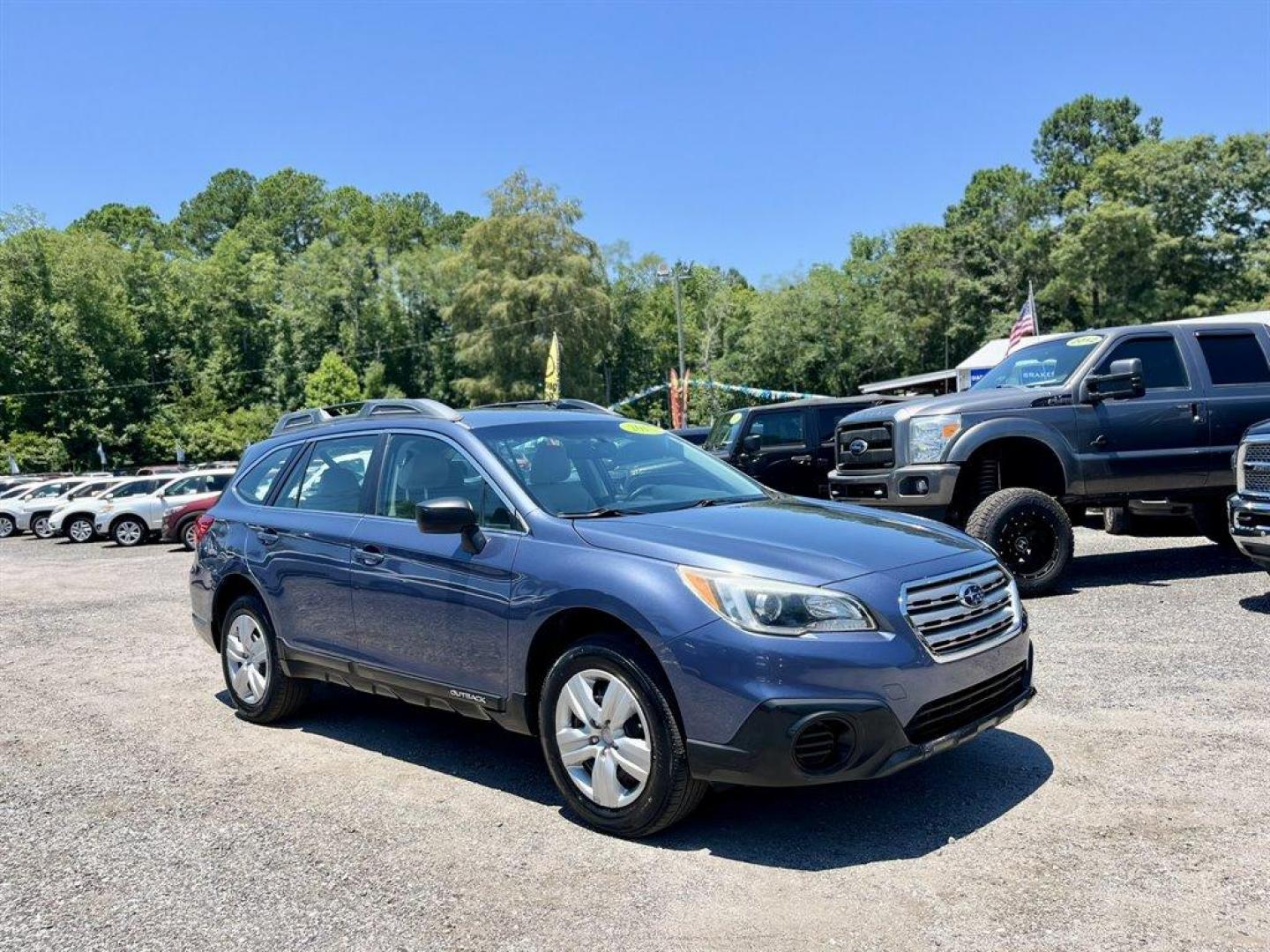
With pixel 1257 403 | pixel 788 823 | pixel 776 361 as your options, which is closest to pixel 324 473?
pixel 788 823

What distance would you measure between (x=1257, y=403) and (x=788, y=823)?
7161mm

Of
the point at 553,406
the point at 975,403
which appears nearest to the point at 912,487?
the point at 975,403

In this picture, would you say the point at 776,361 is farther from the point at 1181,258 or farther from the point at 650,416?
the point at 1181,258

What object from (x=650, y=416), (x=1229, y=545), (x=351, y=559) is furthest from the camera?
(x=650, y=416)

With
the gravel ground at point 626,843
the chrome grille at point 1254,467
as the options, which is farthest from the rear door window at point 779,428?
the gravel ground at point 626,843

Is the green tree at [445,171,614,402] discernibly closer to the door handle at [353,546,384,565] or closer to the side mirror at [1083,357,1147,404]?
the side mirror at [1083,357,1147,404]

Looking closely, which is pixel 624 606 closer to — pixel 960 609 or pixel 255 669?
pixel 960 609

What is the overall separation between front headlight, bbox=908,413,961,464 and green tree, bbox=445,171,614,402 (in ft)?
154

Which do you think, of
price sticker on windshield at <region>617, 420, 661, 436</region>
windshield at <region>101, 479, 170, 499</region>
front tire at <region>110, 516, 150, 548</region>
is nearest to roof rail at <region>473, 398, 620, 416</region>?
price sticker on windshield at <region>617, 420, 661, 436</region>

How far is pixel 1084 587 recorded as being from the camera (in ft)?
28.8

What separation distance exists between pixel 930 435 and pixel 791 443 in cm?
628

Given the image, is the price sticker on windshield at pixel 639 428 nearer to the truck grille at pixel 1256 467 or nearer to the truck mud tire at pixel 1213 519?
the truck grille at pixel 1256 467

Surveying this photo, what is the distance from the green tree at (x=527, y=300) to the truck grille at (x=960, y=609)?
51.4 m

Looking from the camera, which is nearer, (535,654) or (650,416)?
(535,654)
